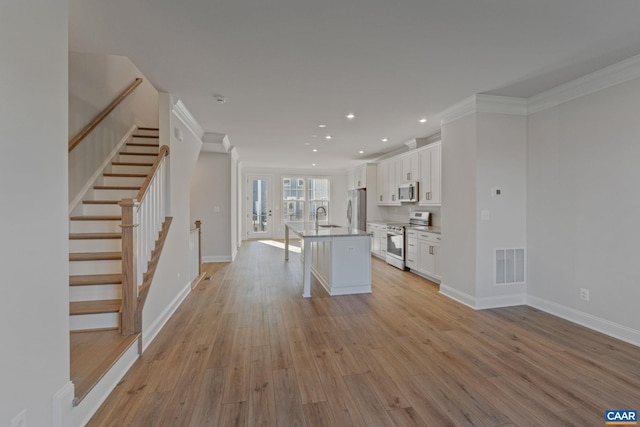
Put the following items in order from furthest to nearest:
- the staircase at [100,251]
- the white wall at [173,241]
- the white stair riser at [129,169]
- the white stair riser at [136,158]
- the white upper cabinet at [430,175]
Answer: the white upper cabinet at [430,175] < the white stair riser at [136,158] < the white stair riser at [129,169] < the white wall at [173,241] < the staircase at [100,251]

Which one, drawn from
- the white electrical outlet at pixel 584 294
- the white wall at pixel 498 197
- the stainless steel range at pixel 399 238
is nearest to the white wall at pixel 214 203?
the stainless steel range at pixel 399 238

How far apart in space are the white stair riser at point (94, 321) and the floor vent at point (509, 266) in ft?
13.8

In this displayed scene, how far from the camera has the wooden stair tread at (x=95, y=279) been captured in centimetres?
249

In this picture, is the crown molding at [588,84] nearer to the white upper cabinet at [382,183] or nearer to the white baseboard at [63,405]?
the white upper cabinet at [382,183]

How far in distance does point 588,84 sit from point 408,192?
2.99 meters

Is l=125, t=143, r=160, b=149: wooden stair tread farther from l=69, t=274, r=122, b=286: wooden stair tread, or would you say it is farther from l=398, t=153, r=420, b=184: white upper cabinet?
l=398, t=153, r=420, b=184: white upper cabinet

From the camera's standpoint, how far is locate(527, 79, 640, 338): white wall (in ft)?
8.63

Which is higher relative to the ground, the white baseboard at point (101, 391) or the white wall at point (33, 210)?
the white wall at point (33, 210)

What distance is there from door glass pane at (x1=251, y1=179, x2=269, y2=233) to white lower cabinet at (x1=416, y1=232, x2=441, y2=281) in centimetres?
625

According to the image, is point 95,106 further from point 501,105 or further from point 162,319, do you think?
point 501,105

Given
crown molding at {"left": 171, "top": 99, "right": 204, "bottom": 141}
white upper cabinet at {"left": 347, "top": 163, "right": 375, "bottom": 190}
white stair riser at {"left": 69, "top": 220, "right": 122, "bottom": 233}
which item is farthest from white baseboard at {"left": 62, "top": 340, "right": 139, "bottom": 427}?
white upper cabinet at {"left": 347, "top": 163, "right": 375, "bottom": 190}

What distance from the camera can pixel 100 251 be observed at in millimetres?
2906

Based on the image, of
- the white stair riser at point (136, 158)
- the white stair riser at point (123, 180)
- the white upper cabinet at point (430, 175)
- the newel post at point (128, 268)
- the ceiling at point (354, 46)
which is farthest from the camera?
the white upper cabinet at point (430, 175)

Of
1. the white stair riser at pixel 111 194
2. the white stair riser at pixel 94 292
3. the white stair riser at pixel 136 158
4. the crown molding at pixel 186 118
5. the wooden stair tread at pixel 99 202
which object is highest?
the crown molding at pixel 186 118
